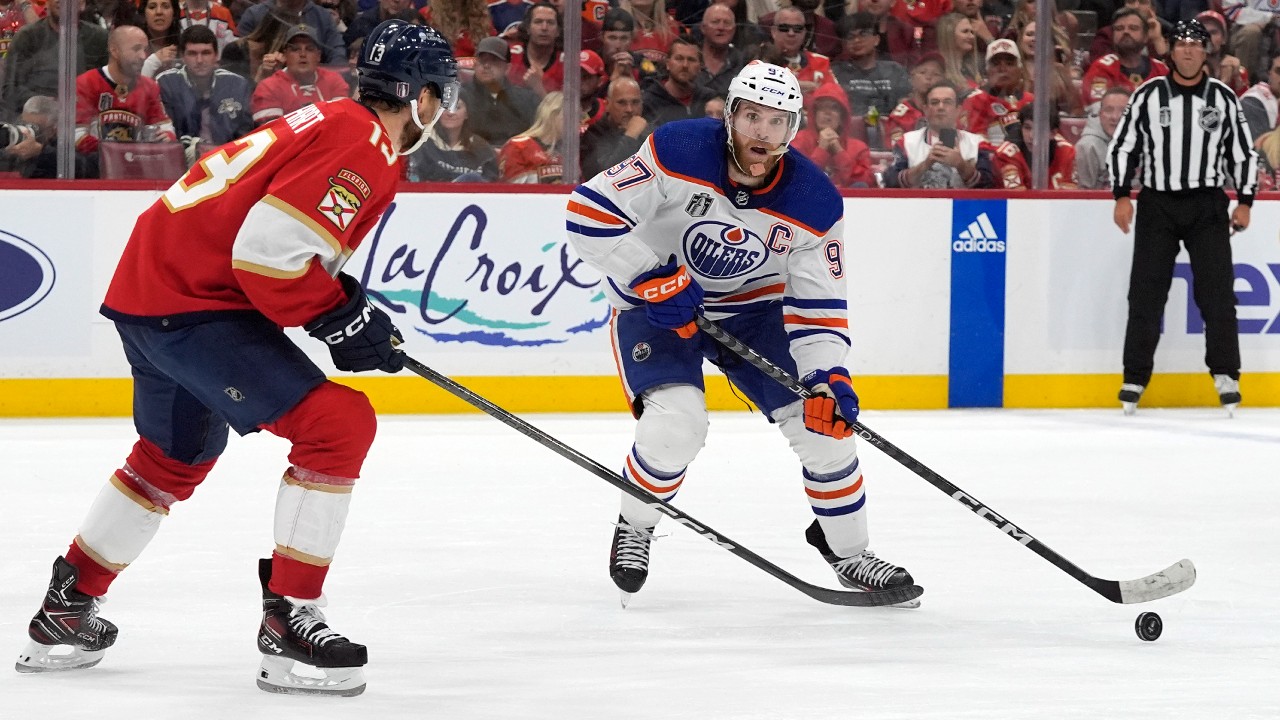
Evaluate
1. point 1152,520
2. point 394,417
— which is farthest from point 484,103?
point 1152,520

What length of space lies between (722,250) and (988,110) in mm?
3754

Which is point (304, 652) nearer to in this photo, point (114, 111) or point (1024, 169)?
point (114, 111)

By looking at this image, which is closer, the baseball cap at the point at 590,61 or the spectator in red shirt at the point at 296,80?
the spectator in red shirt at the point at 296,80

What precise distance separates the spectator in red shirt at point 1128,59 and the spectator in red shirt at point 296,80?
128 inches

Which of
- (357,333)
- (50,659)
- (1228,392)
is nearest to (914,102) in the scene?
(1228,392)

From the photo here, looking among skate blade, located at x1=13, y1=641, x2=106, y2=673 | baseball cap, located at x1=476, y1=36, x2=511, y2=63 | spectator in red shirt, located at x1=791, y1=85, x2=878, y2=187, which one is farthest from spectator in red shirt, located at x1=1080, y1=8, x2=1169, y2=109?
skate blade, located at x1=13, y1=641, x2=106, y2=673

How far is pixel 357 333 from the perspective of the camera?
7.88 feet

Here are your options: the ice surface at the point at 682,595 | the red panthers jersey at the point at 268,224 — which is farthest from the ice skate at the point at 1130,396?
the red panthers jersey at the point at 268,224

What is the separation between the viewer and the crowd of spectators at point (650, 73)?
597 centimetres

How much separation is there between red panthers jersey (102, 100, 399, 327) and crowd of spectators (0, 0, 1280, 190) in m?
3.67

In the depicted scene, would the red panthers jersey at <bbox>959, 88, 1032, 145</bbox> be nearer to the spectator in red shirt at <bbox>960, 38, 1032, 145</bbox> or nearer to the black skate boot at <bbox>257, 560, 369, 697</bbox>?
the spectator in red shirt at <bbox>960, 38, 1032, 145</bbox>

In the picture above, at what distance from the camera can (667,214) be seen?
3.28m

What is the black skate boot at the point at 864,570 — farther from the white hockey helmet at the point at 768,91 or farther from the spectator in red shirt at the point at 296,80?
the spectator in red shirt at the point at 296,80

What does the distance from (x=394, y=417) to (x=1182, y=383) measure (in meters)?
3.31
